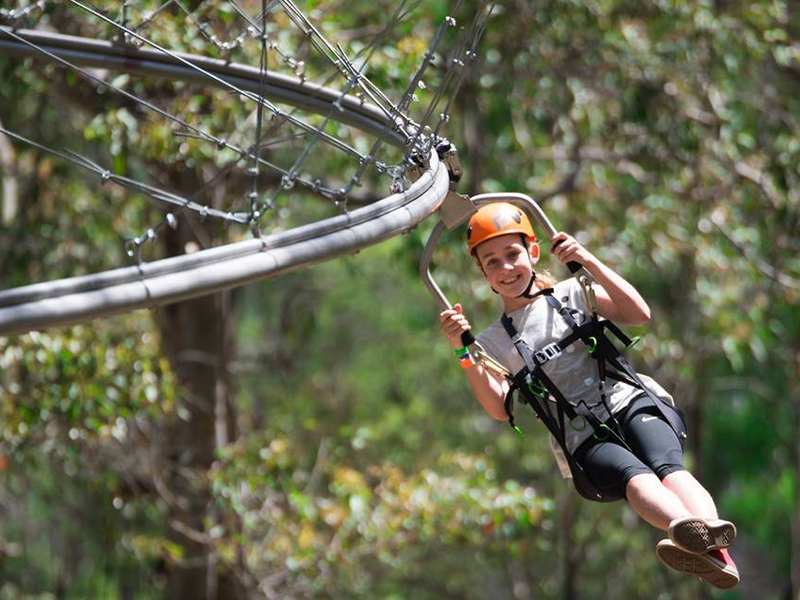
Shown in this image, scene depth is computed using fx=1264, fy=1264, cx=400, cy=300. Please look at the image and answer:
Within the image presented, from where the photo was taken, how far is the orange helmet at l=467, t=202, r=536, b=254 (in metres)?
3.85

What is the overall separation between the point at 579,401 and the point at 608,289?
35 cm

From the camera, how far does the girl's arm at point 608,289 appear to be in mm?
3752

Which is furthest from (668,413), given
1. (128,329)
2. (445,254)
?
(128,329)

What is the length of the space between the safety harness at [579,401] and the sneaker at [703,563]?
34 cm

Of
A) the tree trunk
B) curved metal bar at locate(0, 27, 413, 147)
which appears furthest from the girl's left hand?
the tree trunk

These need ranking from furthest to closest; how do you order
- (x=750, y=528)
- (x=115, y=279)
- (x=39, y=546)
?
1. (x=39, y=546)
2. (x=750, y=528)
3. (x=115, y=279)

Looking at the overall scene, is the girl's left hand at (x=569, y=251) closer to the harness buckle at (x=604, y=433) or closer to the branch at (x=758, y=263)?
the harness buckle at (x=604, y=433)

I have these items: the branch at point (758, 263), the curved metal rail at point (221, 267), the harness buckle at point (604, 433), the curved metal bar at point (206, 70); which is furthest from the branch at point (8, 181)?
the harness buckle at point (604, 433)

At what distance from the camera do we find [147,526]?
408 inches

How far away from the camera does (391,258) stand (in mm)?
9938

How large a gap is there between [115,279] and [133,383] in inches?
175

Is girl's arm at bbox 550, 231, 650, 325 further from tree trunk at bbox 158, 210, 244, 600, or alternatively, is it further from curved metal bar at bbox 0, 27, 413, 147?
tree trunk at bbox 158, 210, 244, 600

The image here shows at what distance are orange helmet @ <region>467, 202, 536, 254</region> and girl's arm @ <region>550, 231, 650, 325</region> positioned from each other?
137 mm

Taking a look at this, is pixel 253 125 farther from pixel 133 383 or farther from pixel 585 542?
pixel 585 542
